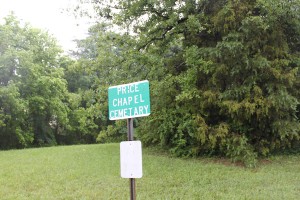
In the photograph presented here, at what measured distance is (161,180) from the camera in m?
7.48

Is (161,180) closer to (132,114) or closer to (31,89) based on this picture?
(132,114)

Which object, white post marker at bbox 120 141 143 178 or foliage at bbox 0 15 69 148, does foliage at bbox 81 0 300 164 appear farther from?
foliage at bbox 0 15 69 148

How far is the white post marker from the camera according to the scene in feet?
9.84

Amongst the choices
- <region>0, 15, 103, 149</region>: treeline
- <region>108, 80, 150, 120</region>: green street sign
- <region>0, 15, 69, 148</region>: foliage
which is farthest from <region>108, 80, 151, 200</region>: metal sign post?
<region>0, 15, 69, 148</region>: foliage

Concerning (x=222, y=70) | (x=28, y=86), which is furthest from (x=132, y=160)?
(x=28, y=86)

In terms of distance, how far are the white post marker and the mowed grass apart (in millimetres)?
3152

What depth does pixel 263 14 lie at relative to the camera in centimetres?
937

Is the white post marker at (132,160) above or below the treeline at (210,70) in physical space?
below

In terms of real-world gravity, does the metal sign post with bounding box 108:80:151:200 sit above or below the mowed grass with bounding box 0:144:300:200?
above

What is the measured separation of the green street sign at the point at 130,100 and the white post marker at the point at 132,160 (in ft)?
0.91

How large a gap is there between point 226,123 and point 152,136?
3.14 m

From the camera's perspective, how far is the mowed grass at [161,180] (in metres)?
6.27

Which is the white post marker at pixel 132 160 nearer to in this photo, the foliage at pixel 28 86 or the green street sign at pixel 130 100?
the green street sign at pixel 130 100

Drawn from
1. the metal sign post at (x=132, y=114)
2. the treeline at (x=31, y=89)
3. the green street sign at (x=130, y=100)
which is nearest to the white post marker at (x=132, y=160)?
the metal sign post at (x=132, y=114)
